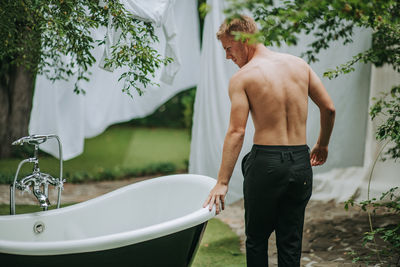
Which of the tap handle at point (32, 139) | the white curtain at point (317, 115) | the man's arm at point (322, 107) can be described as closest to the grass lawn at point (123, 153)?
the white curtain at point (317, 115)

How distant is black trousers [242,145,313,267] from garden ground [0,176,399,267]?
1.77 ft

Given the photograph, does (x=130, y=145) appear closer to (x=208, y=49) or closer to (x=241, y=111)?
(x=208, y=49)

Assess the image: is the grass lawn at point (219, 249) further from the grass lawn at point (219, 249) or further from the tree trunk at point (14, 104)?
the tree trunk at point (14, 104)

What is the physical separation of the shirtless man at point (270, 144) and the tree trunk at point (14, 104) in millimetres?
4037

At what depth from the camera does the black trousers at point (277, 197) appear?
1.83 metres

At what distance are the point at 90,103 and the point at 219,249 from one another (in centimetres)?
176

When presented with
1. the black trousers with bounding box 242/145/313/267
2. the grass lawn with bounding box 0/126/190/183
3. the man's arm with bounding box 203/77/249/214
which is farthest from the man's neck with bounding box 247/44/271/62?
the grass lawn with bounding box 0/126/190/183

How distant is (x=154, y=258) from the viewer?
6.56ft

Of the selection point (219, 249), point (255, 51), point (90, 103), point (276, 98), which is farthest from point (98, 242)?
point (90, 103)

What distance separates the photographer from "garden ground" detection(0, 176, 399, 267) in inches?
110

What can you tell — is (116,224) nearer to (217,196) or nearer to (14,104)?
(217,196)

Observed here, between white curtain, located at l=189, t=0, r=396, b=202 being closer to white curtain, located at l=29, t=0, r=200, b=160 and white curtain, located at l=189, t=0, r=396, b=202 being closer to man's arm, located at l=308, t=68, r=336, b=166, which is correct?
white curtain, located at l=29, t=0, r=200, b=160

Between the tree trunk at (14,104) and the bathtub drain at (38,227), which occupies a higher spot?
the tree trunk at (14,104)

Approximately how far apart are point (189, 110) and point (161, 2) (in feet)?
14.2
